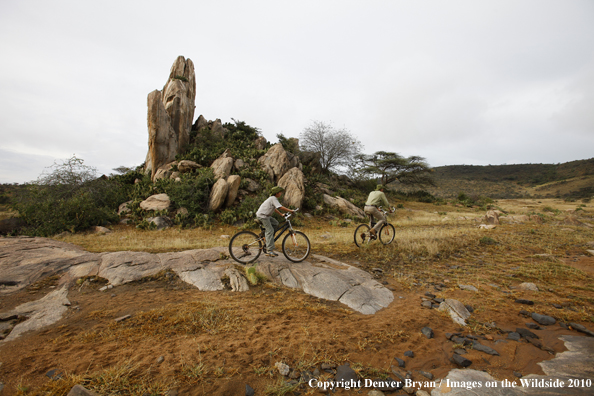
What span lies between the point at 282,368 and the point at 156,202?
50.2 feet

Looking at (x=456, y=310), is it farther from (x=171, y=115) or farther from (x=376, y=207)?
(x=171, y=115)

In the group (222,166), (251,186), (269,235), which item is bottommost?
(269,235)

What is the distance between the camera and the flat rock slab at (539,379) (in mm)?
2540

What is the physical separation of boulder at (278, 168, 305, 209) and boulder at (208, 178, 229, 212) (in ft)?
13.4

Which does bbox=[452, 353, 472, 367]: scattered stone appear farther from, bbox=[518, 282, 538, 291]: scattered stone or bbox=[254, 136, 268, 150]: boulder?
bbox=[254, 136, 268, 150]: boulder

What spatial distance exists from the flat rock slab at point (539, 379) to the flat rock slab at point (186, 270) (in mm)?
1960

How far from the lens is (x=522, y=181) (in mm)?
66625

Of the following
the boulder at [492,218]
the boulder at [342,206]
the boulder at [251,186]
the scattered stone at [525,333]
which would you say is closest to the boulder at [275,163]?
the boulder at [251,186]

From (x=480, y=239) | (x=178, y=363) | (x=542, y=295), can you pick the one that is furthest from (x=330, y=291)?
(x=480, y=239)

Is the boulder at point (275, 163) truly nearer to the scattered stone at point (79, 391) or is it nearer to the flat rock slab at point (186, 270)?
the flat rock slab at point (186, 270)

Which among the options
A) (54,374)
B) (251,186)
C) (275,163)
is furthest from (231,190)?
(54,374)

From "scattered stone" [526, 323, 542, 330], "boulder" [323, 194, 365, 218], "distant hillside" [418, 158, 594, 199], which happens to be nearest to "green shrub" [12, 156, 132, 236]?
"boulder" [323, 194, 365, 218]

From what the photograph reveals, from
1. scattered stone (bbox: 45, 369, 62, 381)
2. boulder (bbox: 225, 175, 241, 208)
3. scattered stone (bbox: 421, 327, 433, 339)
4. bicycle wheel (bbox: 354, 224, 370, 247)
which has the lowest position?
scattered stone (bbox: 421, 327, 433, 339)

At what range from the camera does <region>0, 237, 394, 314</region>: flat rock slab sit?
204 inches
